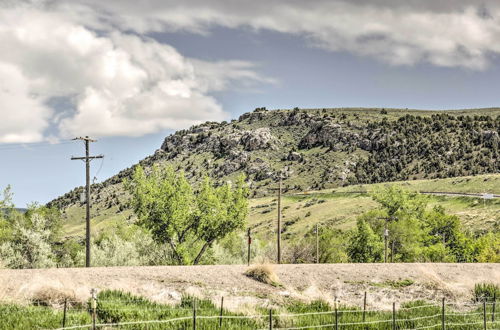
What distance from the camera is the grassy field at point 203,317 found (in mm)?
17000

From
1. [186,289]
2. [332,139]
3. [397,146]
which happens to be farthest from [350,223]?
[332,139]

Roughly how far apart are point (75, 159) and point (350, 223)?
2315 inches

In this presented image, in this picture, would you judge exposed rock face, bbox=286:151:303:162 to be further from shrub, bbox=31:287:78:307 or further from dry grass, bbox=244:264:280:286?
shrub, bbox=31:287:78:307

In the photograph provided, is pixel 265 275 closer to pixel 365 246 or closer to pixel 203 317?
pixel 203 317

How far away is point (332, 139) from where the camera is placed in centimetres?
17200

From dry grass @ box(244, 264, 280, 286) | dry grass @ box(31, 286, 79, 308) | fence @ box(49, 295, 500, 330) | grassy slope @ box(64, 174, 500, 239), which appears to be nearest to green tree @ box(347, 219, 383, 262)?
grassy slope @ box(64, 174, 500, 239)

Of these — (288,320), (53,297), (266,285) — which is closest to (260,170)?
(266,285)

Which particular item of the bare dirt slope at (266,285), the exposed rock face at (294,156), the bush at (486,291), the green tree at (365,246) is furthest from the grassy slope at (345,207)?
the bush at (486,291)

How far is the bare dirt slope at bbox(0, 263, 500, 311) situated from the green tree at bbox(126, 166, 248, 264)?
13973 mm

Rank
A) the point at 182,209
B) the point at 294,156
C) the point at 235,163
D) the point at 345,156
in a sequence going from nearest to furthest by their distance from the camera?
the point at 182,209 → the point at 345,156 → the point at 294,156 → the point at 235,163

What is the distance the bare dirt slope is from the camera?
73.1 ft

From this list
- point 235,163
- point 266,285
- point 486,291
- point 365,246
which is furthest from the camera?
point 235,163

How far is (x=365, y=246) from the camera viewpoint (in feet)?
196

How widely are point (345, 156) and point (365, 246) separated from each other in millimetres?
103005
